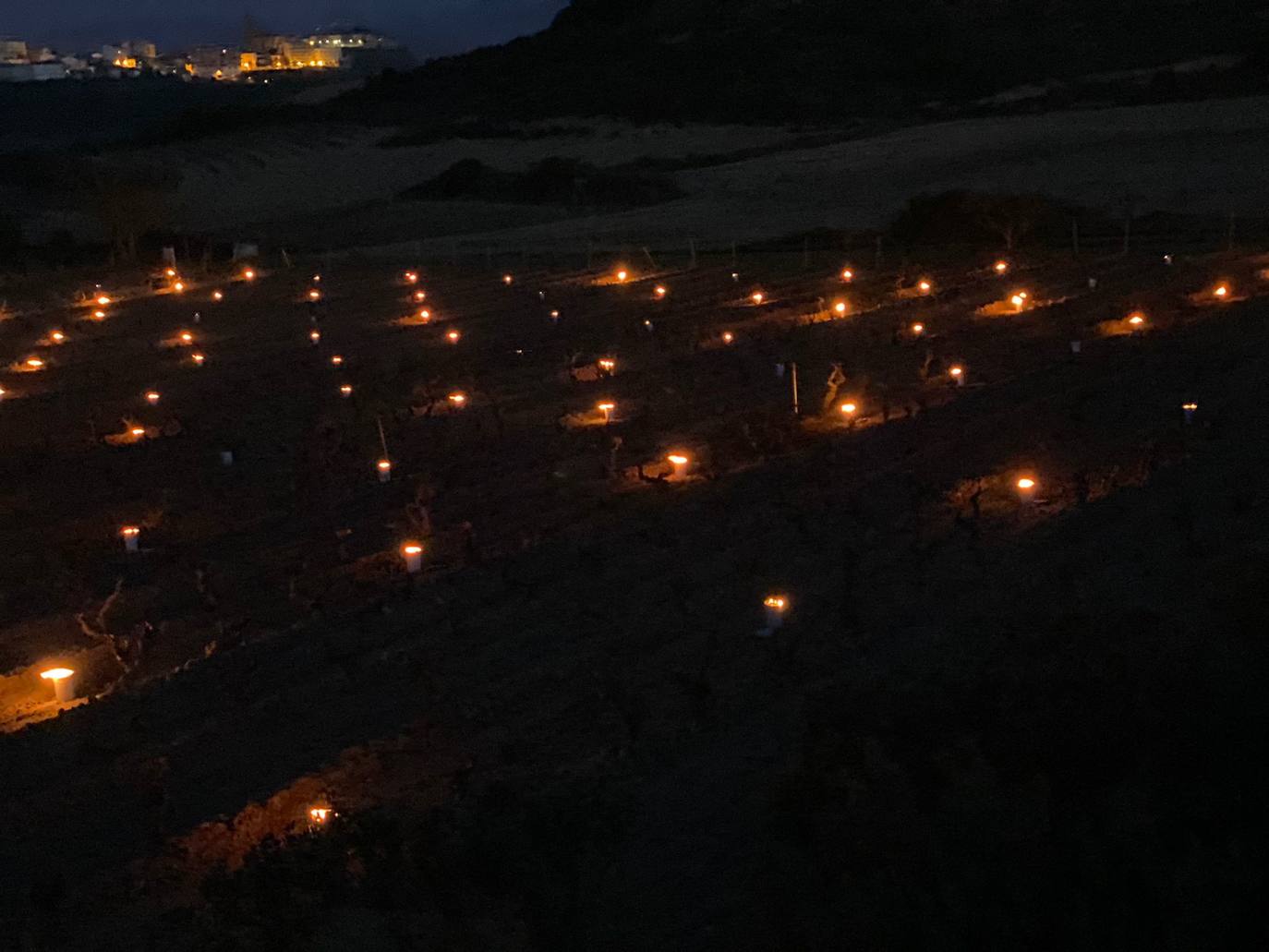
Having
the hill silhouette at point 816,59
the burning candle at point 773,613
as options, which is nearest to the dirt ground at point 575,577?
the burning candle at point 773,613

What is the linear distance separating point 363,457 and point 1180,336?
22.0 ft

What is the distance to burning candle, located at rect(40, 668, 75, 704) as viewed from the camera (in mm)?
6336

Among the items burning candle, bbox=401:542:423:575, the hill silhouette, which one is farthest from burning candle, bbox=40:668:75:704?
the hill silhouette

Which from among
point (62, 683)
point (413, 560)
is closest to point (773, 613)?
point (413, 560)

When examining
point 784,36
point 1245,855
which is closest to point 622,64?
point 784,36

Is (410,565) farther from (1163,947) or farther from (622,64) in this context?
(622,64)

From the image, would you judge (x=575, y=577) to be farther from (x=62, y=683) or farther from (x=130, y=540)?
(x=130, y=540)

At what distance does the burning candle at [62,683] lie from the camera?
20.8ft

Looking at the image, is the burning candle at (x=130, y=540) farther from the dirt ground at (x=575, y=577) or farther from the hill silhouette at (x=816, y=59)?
the hill silhouette at (x=816, y=59)

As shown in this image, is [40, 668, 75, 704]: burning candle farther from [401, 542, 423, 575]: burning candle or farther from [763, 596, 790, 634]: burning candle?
[763, 596, 790, 634]: burning candle

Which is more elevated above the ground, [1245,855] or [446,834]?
[1245,855]

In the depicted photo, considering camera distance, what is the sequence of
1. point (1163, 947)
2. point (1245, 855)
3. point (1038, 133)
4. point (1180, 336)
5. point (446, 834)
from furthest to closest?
point (1038, 133)
point (1180, 336)
point (446, 834)
point (1245, 855)
point (1163, 947)

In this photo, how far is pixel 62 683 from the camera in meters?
6.34

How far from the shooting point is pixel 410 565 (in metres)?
7.56
